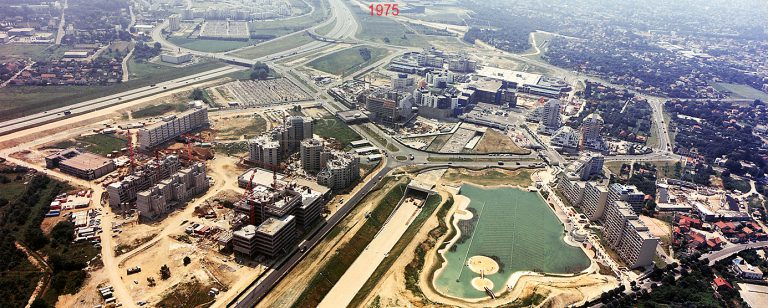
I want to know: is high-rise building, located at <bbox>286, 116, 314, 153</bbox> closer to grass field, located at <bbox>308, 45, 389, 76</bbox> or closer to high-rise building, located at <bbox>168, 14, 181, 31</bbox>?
grass field, located at <bbox>308, 45, 389, 76</bbox>

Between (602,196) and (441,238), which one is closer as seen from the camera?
(441,238)

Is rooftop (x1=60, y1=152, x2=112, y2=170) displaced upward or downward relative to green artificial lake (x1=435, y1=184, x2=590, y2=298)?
upward

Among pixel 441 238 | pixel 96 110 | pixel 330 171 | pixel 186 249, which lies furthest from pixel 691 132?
pixel 96 110

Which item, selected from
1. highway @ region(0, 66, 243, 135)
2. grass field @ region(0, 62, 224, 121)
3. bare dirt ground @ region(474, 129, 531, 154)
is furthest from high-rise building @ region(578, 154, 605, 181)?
grass field @ region(0, 62, 224, 121)

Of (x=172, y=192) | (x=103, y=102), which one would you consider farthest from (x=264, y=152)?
(x=103, y=102)

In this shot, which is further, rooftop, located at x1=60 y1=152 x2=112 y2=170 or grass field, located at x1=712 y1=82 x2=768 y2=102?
grass field, located at x1=712 y1=82 x2=768 y2=102

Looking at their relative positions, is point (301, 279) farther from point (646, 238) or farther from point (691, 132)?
point (691, 132)

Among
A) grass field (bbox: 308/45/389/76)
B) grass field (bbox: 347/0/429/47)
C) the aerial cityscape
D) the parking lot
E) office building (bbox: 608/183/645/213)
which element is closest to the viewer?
the aerial cityscape

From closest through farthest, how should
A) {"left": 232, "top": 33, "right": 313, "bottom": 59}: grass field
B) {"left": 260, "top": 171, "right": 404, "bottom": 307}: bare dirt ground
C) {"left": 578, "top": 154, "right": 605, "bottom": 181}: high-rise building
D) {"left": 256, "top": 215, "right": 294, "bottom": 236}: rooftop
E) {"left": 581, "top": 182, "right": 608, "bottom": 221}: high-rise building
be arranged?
{"left": 260, "top": 171, "right": 404, "bottom": 307}: bare dirt ground
{"left": 256, "top": 215, "right": 294, "bottom": 236}: rooftop
{"left": 581, "top": 182, "right": 608, "bottom": 221}: high-rise building
{"left": 578, "top": 154, "right": 605, "bottom": 181}: high-rise building
{"left": 232, "top": 33, "right": 313, "bottom": 59}: grass field
